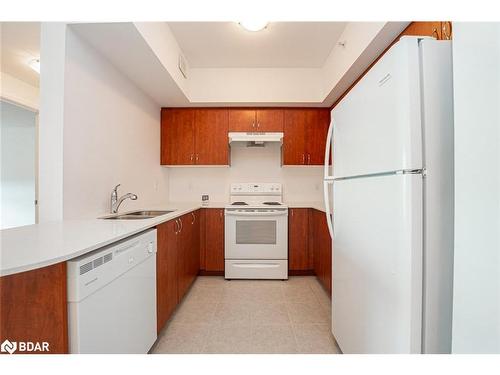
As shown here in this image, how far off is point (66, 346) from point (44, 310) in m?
0.15

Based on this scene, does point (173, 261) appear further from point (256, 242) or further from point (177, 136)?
point (177, 136)

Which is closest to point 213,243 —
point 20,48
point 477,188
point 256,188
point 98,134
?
point 256,188

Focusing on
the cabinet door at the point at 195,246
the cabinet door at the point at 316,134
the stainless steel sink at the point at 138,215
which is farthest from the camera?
the cabinet door at the point at 316,134

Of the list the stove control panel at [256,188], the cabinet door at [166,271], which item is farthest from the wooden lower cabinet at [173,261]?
the stove control panel at [256,188]

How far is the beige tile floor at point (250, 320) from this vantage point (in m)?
1.66

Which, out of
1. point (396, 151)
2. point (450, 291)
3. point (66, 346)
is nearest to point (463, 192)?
point (396, 151)

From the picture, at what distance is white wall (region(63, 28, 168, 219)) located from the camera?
155 cm

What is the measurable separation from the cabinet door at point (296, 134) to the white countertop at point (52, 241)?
214 cm

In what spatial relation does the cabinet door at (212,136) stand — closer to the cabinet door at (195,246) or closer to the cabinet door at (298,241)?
the cabinet door at (195,246)

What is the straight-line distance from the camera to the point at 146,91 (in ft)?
8.63

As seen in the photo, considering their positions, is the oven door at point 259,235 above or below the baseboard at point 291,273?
above

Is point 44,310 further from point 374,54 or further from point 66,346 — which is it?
point 374,54

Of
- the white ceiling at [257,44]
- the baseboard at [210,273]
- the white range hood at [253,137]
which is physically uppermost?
the white ceiling at [257,44]

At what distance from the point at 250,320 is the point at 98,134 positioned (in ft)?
6.21
